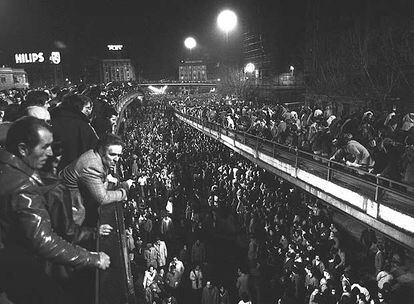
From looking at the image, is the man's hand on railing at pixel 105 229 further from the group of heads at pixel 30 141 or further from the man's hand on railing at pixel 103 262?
the group of heads at pixel 30 141

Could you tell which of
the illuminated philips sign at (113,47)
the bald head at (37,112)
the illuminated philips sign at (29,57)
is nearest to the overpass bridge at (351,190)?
the bald head at (37,112)

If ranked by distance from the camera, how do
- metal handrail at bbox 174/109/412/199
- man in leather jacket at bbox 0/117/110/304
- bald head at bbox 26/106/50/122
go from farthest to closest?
metal handrail at bbox 174/109/412/199
bald head at bbox 26/106/50/122
man in leather jacket at bbox 0/117/110/304

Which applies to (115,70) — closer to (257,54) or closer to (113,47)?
(113,47)

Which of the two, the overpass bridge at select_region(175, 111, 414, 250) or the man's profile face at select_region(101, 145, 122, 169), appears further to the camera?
the overpass bridge at select_region(175, 111, 414, 250)

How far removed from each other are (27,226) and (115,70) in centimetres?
14347

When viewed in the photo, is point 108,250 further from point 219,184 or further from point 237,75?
point 237,75

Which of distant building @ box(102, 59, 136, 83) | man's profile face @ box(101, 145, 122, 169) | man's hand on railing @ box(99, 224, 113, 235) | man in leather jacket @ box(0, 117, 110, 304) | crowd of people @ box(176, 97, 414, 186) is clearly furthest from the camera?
distant building @ box(102, 59, 136, 83)

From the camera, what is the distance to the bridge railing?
7.94 metres

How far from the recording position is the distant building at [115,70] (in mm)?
137125

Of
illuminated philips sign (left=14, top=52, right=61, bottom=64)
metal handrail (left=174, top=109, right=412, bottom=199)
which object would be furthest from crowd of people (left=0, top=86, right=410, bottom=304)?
illuminated philips sign (left=14, top=52, right=61, bottom=64)

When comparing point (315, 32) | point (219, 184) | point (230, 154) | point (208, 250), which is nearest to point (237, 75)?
point (315, 32)

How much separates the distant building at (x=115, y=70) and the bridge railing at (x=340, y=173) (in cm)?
12728

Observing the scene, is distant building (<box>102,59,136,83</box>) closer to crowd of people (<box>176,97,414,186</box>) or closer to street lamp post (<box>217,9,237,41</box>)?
street lamp post (<box>217,9,237,41</box>)

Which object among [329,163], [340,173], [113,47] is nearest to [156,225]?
[329,163]
